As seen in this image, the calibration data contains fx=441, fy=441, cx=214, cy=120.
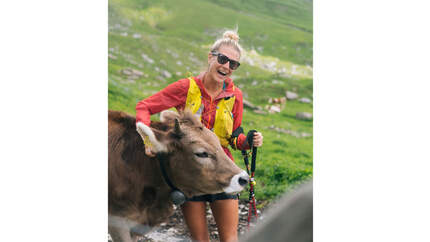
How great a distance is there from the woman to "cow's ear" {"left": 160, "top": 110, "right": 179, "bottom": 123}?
59mm

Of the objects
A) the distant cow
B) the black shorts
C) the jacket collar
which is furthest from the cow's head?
the jacket collar

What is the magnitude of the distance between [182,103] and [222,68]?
373mm

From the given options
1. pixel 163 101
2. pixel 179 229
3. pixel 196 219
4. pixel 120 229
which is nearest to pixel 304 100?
pixel 163 101

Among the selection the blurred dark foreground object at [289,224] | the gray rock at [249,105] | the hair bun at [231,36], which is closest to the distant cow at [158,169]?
the gray rock at [249,105]

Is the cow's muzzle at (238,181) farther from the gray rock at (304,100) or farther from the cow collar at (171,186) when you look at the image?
the gray rock at (304,100)

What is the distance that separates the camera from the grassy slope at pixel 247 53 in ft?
10.8

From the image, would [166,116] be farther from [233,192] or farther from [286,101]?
[286,101]

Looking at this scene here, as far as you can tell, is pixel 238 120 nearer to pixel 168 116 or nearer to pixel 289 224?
pixel 168 116

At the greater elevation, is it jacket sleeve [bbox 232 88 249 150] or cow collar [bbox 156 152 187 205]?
jacket sleeve [bbox 232 88 249 150]

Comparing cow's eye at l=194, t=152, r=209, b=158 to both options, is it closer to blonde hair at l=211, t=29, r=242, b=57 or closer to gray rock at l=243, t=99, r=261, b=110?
gray rock at l=243, t=99, r=261, b=110

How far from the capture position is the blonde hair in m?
3.12

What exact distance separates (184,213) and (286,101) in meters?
1.22

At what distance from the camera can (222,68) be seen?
3.07 metres

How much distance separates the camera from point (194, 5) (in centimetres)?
350
